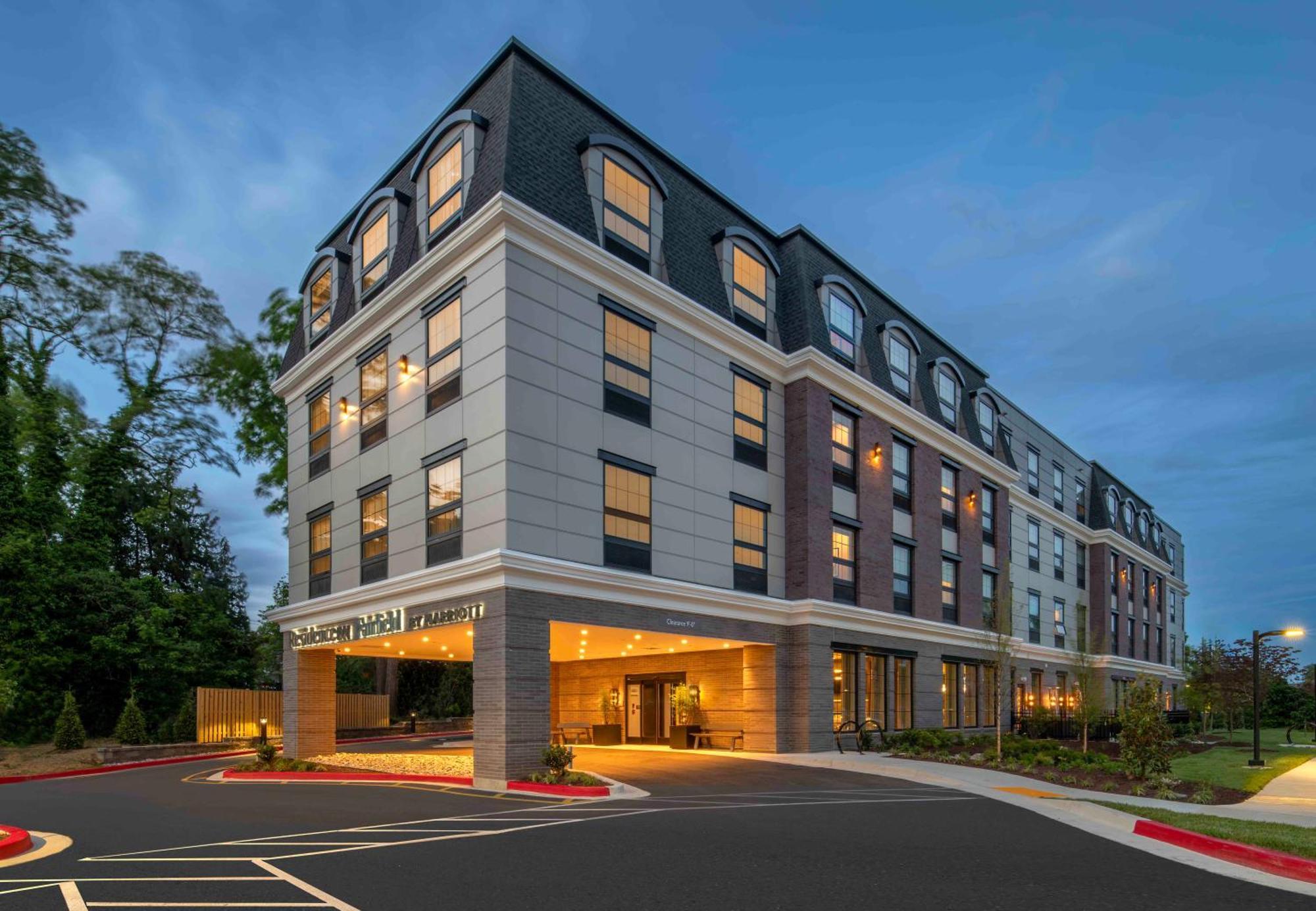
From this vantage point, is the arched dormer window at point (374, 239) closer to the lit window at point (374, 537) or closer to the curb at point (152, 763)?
the lit window at point (374, 537)

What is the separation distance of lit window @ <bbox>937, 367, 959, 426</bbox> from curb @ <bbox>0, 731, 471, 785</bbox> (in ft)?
80.2

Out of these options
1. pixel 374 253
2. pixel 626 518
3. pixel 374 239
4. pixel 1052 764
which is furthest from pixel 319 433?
pixel 1052 764

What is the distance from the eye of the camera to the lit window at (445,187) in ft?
75.3

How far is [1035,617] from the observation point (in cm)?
4747

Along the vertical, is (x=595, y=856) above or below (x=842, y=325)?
below

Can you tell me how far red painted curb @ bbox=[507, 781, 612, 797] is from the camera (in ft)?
56.0

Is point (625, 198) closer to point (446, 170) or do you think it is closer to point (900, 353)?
point (446, 170)

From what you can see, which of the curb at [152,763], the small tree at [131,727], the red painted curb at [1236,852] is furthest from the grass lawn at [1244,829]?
the small tree at [131,727]

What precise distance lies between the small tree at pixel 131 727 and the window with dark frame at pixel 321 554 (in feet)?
26.6

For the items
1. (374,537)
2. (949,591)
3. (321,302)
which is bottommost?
(949,591)

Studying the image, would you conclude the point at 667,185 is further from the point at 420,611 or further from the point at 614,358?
the point at 420,611

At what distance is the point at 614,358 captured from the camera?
23.2 metres

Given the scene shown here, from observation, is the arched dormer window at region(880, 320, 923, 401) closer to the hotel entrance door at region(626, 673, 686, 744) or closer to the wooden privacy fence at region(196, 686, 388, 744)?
the hotel entrance door at region(626, 673, 686, 744)

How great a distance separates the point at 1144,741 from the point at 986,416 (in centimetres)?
2581
